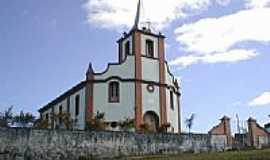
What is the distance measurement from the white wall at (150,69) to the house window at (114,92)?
8.49ft

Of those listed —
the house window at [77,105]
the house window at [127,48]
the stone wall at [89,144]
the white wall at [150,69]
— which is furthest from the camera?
the house window at [127,48]

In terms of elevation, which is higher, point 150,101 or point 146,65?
point 146,65

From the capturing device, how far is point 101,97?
43844 millimetres

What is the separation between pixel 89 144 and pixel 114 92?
44.6ft

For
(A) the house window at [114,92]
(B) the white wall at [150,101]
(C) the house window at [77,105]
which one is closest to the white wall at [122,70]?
(A) the house window at [114,92]

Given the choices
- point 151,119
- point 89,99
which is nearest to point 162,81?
point 151,119

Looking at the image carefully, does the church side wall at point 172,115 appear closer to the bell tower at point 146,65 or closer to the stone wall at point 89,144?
the bell tower at point 146,65

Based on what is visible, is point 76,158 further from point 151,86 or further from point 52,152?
point 151,86

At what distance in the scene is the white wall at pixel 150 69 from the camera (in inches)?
1788

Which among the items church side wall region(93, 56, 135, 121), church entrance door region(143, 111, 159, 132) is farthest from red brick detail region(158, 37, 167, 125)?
church side wall region(93, 56, 135, 121)

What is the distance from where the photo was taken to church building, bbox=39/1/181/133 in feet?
143

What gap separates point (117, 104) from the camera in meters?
43.8

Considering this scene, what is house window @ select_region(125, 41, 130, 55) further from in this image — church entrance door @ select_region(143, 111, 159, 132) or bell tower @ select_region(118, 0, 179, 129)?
church entrance door @ select_region(143, 111, 159, 132)

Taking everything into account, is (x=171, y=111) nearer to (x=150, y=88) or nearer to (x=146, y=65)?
(x=150, y=88)
